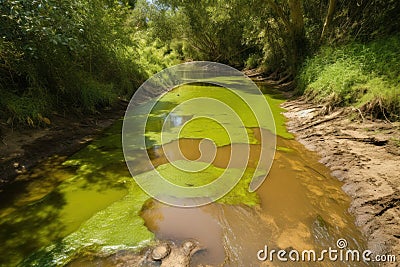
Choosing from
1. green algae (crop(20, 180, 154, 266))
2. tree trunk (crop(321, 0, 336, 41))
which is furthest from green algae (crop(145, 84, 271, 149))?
tree trunk (crop(321, 0, 336, 41))

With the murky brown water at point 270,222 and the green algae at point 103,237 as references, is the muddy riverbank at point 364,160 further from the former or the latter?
the green algae at point 103,237

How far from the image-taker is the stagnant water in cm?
272

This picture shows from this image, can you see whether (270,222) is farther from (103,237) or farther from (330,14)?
(330,14)

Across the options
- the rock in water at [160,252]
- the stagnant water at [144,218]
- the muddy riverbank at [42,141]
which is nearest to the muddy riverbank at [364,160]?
the stagnant water at [144,218]

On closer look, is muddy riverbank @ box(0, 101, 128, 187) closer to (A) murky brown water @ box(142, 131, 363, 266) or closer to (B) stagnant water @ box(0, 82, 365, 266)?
(B) stagnant water @ box(0, 82, 365, 266)

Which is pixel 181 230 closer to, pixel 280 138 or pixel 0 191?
pixel 0 191

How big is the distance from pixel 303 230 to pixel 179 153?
281cm

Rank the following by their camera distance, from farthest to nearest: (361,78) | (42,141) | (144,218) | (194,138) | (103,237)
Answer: (361,78) → (194,138) → (42,141) → (144,218) → (103,237)

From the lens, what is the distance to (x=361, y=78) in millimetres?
6180

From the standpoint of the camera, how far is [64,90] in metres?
6.09

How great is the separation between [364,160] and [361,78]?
2.85 metres

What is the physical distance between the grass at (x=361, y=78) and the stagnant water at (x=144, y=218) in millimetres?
2167

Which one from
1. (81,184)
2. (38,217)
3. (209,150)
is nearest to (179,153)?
(209,150)

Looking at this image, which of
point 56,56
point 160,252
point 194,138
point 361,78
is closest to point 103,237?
point 160,252
